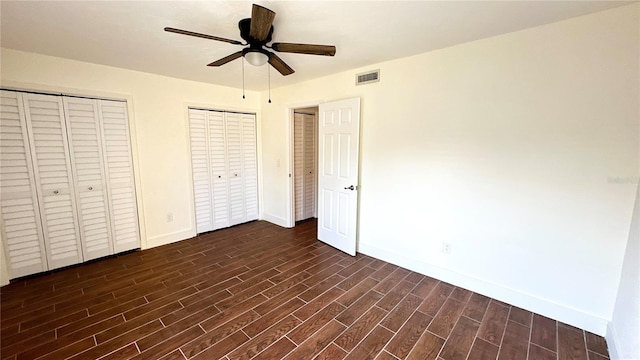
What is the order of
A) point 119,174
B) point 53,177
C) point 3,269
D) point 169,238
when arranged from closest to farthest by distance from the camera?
point 3,269
point 53,177
point 119,174
point 169,238

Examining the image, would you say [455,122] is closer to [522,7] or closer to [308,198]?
[522,7]

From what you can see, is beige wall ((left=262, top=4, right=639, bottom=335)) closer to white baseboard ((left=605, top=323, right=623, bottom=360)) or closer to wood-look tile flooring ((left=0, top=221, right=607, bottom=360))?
white baseboard ((left=605, top=323, right=623, bottom=360))

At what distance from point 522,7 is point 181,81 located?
3897 millimetres

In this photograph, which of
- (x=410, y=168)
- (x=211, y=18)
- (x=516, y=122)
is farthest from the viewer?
(x=410, y=168)

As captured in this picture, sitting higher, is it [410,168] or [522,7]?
[522,7]

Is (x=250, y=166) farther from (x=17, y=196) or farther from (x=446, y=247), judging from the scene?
(x=446, y=247)

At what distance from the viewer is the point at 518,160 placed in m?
2.28

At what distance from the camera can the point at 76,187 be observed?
305 cm

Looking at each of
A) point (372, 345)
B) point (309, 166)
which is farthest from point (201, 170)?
point (372, 345)

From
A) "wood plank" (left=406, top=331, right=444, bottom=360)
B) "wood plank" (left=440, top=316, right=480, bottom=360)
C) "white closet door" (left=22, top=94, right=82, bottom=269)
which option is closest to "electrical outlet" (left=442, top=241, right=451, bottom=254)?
"wood plank" (left=440, top=316, right=480, bottom=360)

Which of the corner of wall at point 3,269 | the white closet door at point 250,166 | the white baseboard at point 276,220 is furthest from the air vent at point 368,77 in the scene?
the corner of wall at point 3,269

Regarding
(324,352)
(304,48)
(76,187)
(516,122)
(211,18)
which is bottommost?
(324,352)

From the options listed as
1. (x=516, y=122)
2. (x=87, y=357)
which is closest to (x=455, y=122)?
(x=516, y=122)

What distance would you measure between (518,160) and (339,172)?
1935 mm
